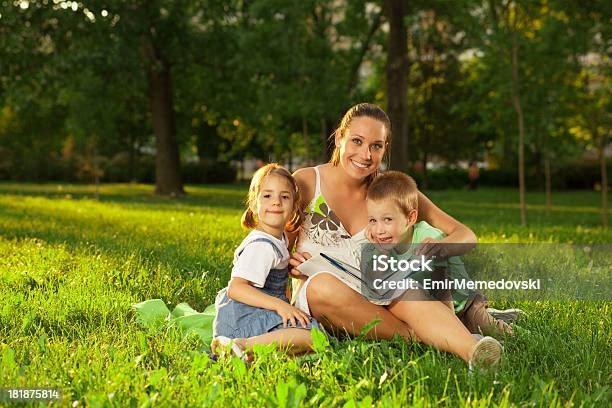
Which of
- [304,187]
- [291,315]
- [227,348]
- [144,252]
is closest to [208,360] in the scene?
[227,348]

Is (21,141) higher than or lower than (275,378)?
higher

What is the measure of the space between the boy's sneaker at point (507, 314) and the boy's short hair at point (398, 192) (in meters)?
1.00

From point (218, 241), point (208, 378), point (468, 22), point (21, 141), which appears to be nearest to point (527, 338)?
point (208, 378)

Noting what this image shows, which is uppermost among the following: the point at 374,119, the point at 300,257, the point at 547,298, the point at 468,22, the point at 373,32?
the point at 373,32

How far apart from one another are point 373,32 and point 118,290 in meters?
23.2

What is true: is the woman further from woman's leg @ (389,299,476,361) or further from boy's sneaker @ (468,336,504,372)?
boy's sneaker @ (468,336,504,372)

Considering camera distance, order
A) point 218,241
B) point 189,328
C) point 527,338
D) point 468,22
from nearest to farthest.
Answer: point 527,338, point 189,328, point 218,241, point 468,22

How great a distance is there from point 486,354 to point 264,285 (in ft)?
4.83

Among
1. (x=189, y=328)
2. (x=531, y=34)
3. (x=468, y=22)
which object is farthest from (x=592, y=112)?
(x=189, y=328)

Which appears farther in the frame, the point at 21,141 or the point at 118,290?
the point at 21,141

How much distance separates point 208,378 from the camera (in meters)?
3.46

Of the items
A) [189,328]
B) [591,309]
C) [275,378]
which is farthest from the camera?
[591,309]

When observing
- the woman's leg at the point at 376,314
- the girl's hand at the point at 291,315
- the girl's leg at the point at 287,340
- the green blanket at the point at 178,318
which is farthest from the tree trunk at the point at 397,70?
the girl's leg at the point at 287,340

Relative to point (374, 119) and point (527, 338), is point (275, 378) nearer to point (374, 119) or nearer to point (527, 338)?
point (527, 338)
